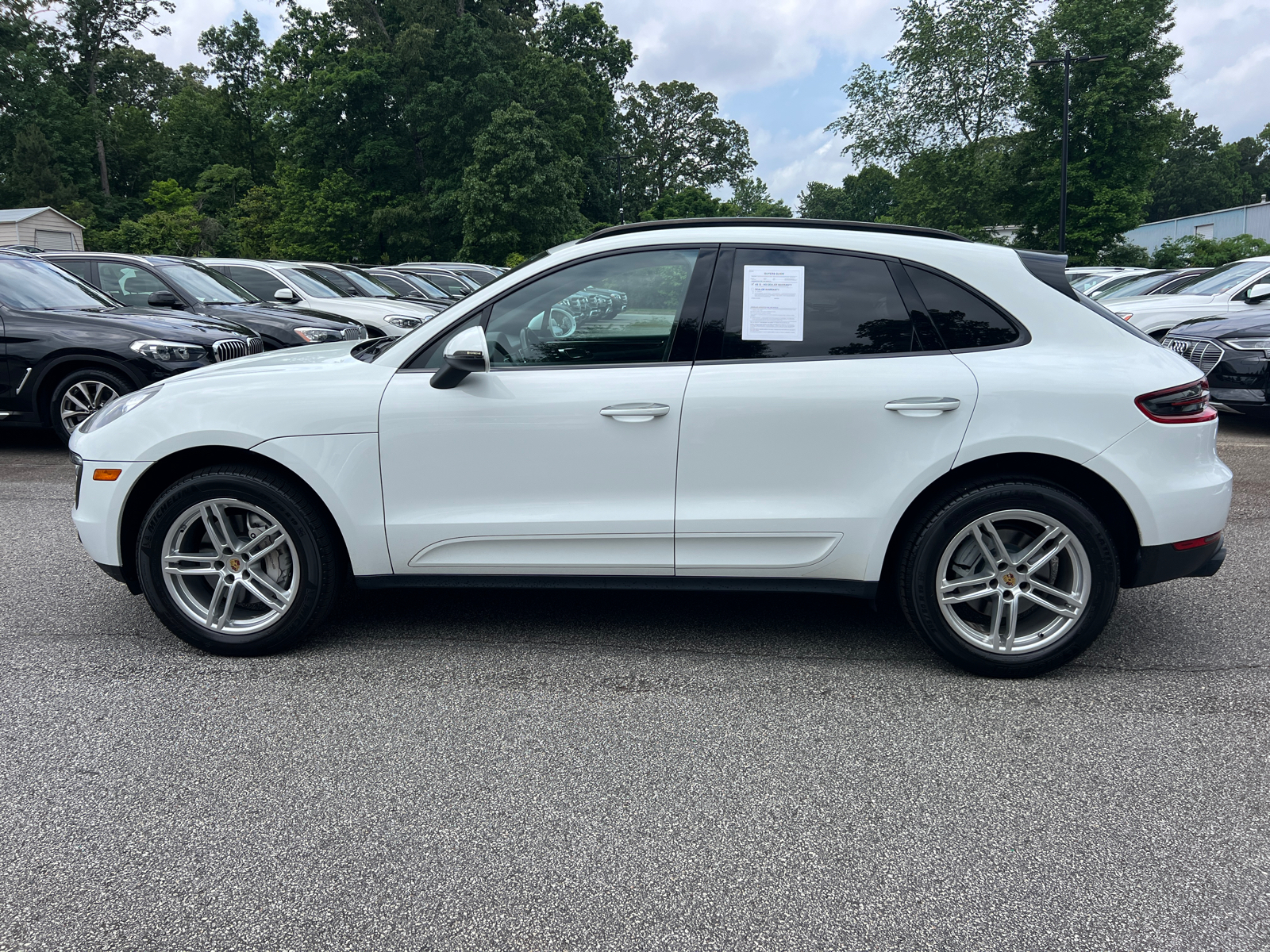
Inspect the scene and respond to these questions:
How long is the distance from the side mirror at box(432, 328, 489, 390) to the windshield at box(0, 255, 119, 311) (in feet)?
21.7

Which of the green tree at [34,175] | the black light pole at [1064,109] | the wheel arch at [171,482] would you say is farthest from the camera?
the green tree at [34,175]

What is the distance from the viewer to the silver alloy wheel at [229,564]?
3.81m

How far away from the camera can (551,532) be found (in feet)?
12.0

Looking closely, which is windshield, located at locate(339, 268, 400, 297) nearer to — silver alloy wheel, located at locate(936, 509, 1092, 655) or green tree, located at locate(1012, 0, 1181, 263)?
silver alloy wheel, located at locate(936, 509, 1092, 655)

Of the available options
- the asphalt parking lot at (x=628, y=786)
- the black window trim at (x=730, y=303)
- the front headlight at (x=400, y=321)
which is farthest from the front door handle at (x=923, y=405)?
the front headlight at (x=400, y=321)

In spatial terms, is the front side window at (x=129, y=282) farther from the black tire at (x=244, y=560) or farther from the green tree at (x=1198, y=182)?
the green tree at (x=1198, y=182)

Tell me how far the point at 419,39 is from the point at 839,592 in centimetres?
5002

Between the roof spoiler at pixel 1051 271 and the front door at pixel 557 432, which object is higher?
→ the roof spoiler at pixel 1051 271

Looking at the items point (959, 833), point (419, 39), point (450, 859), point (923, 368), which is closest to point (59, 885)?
point (450, 859)

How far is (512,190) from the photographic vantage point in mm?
43156

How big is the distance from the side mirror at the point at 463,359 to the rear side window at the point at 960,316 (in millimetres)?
1695

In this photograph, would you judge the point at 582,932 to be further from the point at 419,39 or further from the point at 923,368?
the point at 419,39

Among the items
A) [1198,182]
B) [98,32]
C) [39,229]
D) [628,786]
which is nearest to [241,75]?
[98,32]

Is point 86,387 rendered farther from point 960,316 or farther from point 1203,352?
point 1203,352
